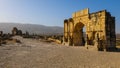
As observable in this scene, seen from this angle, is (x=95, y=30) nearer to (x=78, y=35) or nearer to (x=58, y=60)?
(x=78, y=35)

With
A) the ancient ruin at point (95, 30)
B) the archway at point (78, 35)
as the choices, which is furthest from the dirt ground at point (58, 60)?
the archway at point (78, 35)

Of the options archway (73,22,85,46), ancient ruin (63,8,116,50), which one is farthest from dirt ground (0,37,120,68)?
archway (73,22,85,46)

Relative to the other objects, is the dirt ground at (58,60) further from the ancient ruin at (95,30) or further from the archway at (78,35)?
the archway at (78,35)

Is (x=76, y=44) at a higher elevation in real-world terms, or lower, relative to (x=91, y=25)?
lower

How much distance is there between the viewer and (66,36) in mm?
31641

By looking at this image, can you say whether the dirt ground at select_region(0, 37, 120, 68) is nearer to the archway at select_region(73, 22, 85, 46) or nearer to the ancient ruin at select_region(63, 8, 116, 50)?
the ancient ruin at select_region(63, 8, 116, 50)

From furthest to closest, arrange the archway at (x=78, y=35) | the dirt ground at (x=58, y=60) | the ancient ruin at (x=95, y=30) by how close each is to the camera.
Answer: the archway at (x=78, y=35), the ancient ruin at (x=95, y=30), the dirt ground at (x=58, y=60)

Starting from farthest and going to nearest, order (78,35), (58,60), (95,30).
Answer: (78,35)
(95,30)
(58,60)

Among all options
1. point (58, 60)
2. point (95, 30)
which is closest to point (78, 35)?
point (95, 30)

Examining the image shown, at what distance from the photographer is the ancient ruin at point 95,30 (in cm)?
2116

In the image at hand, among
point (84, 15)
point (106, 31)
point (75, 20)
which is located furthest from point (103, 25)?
point (75, 20)

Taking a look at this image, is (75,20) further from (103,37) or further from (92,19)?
(103,37)

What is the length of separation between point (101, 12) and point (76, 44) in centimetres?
925

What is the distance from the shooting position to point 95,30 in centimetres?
2297
